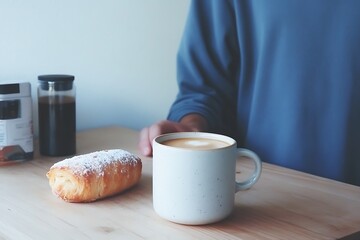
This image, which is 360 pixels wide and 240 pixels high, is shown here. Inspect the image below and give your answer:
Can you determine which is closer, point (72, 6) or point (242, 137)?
point (72, 6)

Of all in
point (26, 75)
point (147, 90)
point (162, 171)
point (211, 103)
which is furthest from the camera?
point (147, 90)

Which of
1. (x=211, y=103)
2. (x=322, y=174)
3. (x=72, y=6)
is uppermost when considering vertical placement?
(x=72, y=6)

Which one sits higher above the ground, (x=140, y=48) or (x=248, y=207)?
(x=140, y=48)

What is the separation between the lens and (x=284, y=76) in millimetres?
1096

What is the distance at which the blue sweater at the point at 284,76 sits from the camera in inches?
41.3

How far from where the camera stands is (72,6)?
1.10 meters

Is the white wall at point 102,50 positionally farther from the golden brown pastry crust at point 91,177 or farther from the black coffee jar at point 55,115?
the golden brown pastry crust at point 91,177

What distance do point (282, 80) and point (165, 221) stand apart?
→ 51 cm

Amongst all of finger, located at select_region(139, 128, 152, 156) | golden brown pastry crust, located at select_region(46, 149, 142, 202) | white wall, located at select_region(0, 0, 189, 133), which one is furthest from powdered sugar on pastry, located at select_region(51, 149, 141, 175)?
white wall, located at select_region(0, 0, 189, 133)

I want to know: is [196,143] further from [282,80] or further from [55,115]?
[282,80]

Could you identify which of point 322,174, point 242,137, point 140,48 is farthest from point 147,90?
point 322,174

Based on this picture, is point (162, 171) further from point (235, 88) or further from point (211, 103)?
point (235, 88)

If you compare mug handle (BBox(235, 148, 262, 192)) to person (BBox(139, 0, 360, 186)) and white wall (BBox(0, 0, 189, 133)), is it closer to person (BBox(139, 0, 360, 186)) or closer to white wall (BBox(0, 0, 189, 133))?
person (BBox(139, 0, 360, 186))

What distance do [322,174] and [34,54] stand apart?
582 millimetres
